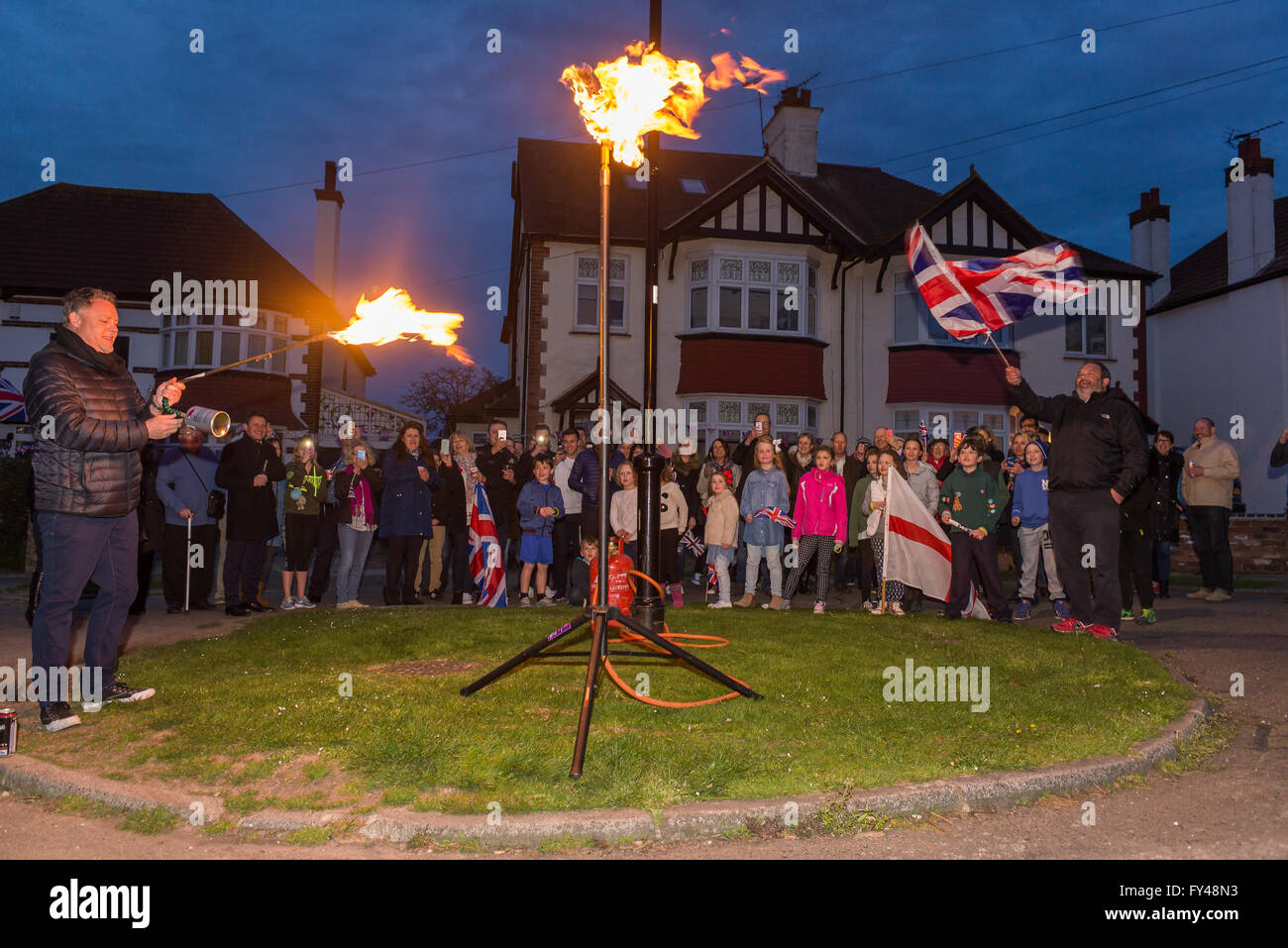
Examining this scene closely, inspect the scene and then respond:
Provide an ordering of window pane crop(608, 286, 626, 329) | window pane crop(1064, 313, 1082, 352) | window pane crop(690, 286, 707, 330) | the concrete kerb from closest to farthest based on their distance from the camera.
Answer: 1. the concrete kerb
2. window pane crop(690, 286, 707, 330)
3. window pane crop(608, 286, 626, 329)
4. window pane crop(1064, 313, 1082, 352)

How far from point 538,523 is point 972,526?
550 cm

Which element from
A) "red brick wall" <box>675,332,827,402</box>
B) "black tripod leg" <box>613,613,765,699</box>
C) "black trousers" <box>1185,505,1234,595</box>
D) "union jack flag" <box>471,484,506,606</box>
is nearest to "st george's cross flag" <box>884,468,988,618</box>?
"black trousers" <box>1185,505,1234,595</box>

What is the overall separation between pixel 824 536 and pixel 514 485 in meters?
5.18

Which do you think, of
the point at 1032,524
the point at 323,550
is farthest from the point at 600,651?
the point at 1032,524

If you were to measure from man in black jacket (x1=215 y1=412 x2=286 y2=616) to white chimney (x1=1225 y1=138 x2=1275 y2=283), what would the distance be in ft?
102

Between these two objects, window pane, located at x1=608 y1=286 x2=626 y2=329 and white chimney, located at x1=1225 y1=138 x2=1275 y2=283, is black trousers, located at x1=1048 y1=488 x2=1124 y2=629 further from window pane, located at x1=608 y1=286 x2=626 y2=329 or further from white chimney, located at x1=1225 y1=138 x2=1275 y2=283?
white chimney, located at x1=1225 y1=138 x2=1275 y2=283

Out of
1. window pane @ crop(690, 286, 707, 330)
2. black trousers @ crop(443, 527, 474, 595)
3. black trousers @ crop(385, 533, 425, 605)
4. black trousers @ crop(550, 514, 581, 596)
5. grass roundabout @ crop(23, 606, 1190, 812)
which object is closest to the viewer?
grass roundabout @ crop(23, 606, 1190, 812)

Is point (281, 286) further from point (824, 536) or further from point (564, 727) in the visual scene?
point (564, 727)

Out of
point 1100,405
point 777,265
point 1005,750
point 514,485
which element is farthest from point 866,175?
point 1005,750

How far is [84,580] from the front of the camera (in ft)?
19.5

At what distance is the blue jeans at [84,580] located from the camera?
5.82m

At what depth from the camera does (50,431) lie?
5805mm

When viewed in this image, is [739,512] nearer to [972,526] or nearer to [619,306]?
[972,526]

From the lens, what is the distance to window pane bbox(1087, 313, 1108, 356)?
28620mm
